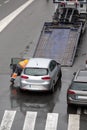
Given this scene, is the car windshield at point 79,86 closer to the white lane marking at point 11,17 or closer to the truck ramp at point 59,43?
the truck ramp at point 59,43

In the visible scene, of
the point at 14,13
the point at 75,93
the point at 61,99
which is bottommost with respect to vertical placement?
the point at 14,13

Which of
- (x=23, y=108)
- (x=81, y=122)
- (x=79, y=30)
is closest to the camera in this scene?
(x=81, y=122)

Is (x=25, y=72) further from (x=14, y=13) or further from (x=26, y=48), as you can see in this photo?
(x=14, y=13)

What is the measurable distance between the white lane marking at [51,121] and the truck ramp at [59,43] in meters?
7.83

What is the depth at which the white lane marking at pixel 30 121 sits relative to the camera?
16.4 m

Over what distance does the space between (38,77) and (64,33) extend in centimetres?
949

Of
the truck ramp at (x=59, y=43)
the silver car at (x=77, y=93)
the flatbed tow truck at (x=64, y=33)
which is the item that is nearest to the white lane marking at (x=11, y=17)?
the flatbed tow truck at (x=64, y=33)

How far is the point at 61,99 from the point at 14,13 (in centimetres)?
2467

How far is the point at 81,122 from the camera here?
16.7 meters

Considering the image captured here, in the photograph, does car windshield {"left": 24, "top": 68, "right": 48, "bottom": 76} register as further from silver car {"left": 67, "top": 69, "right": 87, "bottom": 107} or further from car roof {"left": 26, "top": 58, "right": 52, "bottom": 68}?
silver car {"left": 67, "top": 69, "right": 87, "bottom": 107}

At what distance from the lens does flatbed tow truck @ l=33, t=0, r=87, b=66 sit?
85.7 ft

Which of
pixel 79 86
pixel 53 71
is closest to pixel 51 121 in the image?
pixel 79 86

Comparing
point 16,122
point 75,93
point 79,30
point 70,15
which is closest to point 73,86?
point 75,93

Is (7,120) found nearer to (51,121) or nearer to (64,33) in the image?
(51,121)
